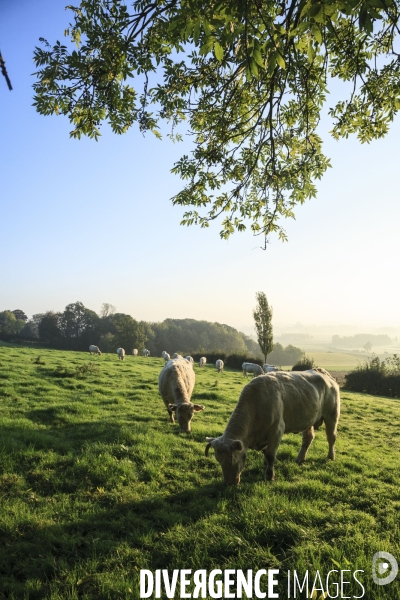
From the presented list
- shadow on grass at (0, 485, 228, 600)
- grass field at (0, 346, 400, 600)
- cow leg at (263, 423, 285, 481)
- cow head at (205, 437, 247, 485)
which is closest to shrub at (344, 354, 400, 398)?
grass field at (0, 346, 400, 600)

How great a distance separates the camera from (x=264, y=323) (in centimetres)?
4359

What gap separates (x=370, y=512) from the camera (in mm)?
5215

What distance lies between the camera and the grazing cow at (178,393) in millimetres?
9492

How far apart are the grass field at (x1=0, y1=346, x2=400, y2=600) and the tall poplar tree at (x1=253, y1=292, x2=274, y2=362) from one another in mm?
33112

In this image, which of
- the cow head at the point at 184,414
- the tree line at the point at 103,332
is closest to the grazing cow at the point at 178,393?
the cow head at the point at 184,414

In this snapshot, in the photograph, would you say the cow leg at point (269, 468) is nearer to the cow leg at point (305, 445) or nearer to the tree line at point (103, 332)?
the cow leg at point (305, 445)

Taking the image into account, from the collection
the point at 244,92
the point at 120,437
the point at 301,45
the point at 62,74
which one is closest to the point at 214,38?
the point at 301,45

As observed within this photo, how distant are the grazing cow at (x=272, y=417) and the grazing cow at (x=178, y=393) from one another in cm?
307

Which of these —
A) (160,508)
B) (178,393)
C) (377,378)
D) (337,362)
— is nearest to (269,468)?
(160,508)

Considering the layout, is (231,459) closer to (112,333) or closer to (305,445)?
(305,445)

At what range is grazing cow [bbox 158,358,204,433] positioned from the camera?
9.49 meters

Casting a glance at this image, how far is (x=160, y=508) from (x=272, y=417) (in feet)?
8.64

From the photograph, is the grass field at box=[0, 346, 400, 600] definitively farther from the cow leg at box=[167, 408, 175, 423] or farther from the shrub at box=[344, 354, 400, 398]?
the shrub at box=[344, 354, 400, 398]

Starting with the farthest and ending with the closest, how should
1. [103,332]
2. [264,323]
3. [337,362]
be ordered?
[337,362], [103,332], [264,323]
